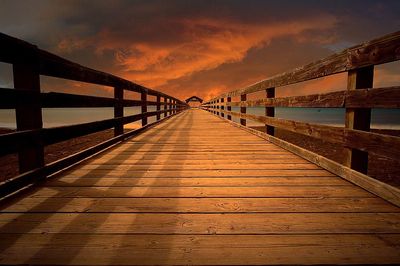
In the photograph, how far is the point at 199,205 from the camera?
199cm

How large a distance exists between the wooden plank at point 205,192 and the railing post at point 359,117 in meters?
0.26

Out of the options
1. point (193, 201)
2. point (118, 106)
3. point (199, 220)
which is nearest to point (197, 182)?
point (193, 201)

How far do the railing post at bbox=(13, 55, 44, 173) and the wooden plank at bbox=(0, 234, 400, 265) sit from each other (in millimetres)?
1006

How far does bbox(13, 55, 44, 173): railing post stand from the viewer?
2.31m

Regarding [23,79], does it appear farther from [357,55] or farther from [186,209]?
[357,55]

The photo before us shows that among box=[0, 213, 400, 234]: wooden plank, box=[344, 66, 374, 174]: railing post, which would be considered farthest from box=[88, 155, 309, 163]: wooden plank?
box=[0, 213, 400, 234]: wooden plank

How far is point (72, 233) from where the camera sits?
62.5 inches

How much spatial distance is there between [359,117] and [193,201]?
1718 millimetres

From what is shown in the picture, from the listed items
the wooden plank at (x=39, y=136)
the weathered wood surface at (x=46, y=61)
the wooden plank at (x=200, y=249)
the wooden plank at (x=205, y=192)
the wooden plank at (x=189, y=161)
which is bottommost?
the wooden plank at (x=200, y=249)

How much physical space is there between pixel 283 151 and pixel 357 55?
6.71 feet

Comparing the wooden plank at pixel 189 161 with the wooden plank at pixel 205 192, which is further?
the wooden plank at pixel 189 161

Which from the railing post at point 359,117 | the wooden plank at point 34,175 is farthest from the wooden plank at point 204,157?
the railing post at point 359,117

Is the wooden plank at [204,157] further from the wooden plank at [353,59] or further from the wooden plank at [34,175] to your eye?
the wooden plank at [353,59]

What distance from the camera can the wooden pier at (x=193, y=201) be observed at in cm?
140
